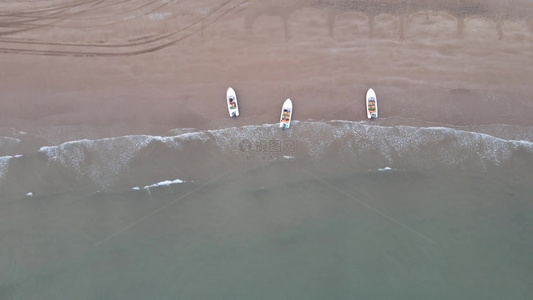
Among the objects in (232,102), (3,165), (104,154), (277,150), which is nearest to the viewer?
(232,102)

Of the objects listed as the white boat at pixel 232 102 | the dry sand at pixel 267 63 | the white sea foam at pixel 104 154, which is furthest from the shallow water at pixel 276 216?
the dry sand at pixel 267 63

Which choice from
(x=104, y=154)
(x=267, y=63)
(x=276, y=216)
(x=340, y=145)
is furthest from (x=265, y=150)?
(x=104, y=154)

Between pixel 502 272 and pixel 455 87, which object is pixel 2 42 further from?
pixel 502 272

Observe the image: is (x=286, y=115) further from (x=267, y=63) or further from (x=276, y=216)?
(x=276, y=216)

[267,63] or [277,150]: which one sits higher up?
[267,63]

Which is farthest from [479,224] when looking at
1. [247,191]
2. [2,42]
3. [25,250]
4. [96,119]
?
[2,42]

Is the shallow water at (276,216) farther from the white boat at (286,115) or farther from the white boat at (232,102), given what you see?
the white boat at (232,102)

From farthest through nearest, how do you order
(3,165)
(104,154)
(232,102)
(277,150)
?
(277,150) < (104,154) < (3,165) < (232,102)

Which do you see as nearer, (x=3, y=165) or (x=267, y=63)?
(x=3, y=165)
